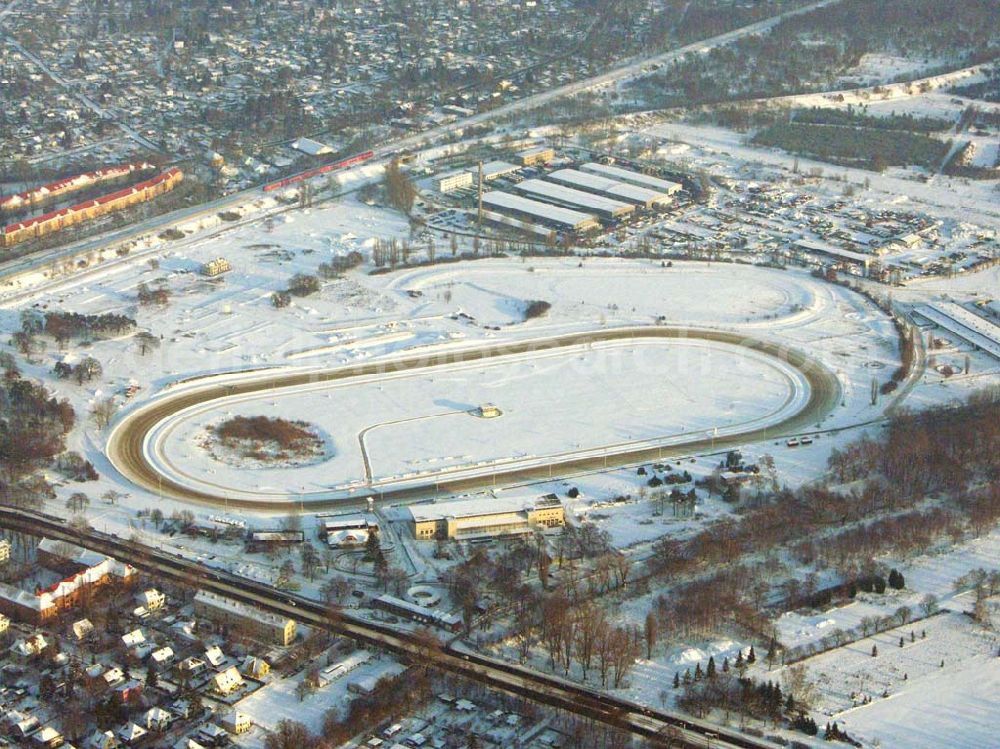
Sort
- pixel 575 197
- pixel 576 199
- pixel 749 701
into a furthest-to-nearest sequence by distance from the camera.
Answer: pixel 575 197 < pixel 576 199 < pixel 749 701

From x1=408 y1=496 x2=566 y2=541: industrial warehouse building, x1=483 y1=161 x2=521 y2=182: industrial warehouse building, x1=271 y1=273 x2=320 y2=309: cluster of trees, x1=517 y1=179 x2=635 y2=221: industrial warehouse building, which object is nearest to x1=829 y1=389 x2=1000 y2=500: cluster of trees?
x1=408 y1=496 x2=566 y2=541: industrial warehouse building

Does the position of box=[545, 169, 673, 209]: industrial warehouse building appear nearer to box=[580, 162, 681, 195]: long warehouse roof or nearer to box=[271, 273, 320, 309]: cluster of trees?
box=[580, 162, 681, 195]: long warehouse roof

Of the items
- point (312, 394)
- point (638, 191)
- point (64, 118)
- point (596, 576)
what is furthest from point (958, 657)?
point (64, 118)

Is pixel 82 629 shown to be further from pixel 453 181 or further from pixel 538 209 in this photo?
pixel 453 181

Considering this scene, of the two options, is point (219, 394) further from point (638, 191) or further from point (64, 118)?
point (64, 118)

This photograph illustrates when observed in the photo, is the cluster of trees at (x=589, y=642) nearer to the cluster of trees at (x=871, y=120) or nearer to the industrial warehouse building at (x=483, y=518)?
the industrial warehouse building at (x=483, y=518)

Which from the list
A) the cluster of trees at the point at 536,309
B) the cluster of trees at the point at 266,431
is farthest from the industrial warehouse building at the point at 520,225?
the cluster of trees at the point at 266,431

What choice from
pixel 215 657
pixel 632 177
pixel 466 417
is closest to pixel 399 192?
pixel 632 177
